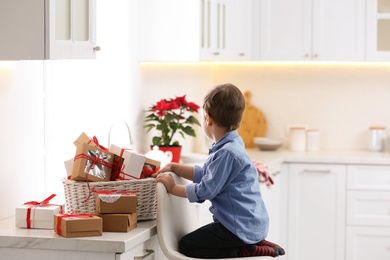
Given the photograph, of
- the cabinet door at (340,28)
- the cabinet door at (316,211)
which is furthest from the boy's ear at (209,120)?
the cabinet door at (340,28)

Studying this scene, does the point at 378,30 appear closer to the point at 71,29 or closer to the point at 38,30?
the point at 71,29

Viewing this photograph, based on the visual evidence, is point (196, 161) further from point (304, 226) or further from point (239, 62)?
point (239, 62)

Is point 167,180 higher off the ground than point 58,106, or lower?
lower

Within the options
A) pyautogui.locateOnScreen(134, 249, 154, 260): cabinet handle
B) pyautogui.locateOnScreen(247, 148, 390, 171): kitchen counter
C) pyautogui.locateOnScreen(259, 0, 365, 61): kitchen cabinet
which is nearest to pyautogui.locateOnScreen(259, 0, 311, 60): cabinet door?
pyautogui.locateOnScreen(259, 0, 365, 61): kitchen cabinet

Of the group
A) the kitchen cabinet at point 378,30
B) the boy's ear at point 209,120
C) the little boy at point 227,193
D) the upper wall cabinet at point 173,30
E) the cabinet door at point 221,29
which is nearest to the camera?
the little boy at point 227,193

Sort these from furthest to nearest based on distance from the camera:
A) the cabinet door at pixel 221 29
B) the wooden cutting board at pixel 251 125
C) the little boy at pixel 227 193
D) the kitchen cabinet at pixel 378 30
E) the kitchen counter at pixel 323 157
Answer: the wooden cutting board at pixel 251 125, the kitchen cabinet at pixel 378 30, the kitchen counter at pixel 323 157, the cabinet door at pixel 221 29, the little boy at pixel 227 193

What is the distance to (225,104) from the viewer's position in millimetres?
2941

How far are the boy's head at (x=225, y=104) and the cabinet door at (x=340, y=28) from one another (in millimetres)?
2564

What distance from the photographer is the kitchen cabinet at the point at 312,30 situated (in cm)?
536

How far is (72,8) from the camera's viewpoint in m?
2.82

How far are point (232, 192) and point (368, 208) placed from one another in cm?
249

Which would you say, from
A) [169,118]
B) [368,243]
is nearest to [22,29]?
[169,118]

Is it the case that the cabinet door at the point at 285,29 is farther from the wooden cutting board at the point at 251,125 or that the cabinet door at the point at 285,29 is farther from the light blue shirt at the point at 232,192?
the light blue shirt at the point at 232,192

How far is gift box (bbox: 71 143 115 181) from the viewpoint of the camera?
9.35 ft
